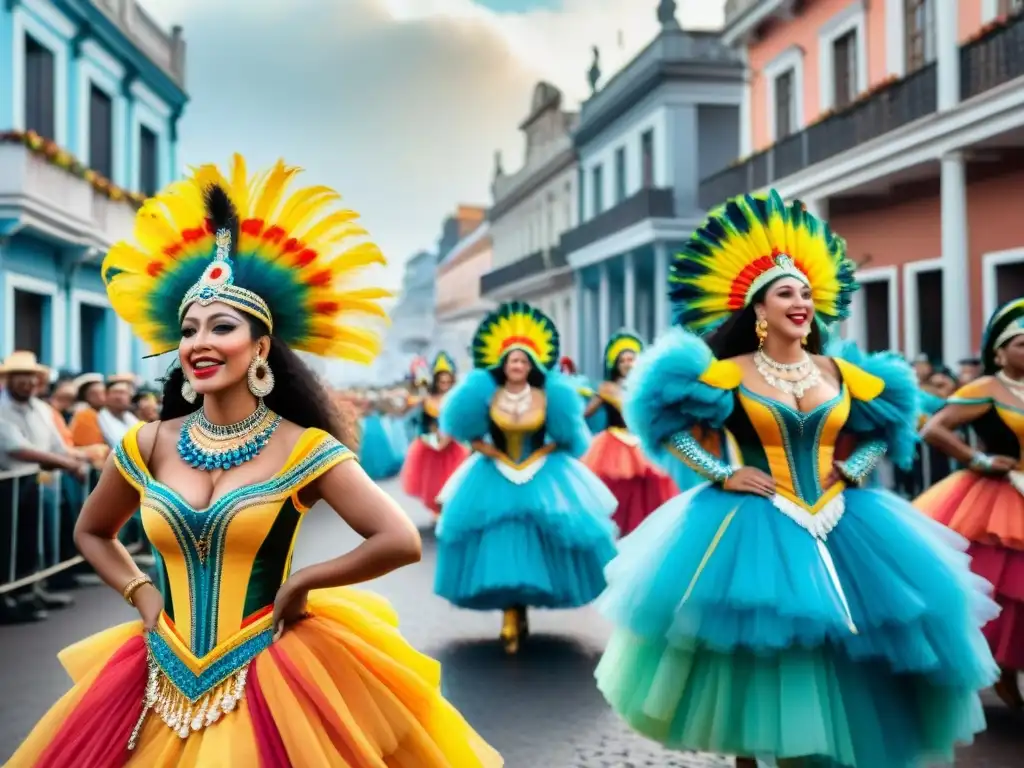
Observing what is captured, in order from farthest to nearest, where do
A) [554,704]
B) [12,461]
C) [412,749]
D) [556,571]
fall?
[12,461] < [556,571] < [554,704] < [412,749]

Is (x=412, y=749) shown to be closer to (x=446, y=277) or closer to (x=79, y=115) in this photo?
(x=79, y=115)

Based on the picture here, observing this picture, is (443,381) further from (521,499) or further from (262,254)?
(262,254)

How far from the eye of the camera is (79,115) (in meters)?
23.8

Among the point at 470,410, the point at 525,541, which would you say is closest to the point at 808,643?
the point at 525,541

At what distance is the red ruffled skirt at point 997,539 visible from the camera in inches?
259

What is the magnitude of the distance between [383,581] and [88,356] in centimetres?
1760

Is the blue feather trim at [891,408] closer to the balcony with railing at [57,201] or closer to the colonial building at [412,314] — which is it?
the balcony with railing at [57,201]

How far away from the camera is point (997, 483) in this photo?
6957 millimetres

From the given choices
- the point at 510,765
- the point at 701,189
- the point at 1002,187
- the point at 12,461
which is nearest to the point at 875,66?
the point at 1002,187

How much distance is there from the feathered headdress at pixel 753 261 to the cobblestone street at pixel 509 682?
6.87 ft

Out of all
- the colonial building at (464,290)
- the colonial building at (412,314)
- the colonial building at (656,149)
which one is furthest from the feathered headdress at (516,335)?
the colonial building at (412,314)

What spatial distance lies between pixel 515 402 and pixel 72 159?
15.6 meters

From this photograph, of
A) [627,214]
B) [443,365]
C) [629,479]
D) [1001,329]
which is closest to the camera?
[1001,329]

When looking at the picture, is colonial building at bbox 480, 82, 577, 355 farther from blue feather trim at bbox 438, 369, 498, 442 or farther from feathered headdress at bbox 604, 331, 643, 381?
blue feather trim at bbox 438, 369, 498, 442
